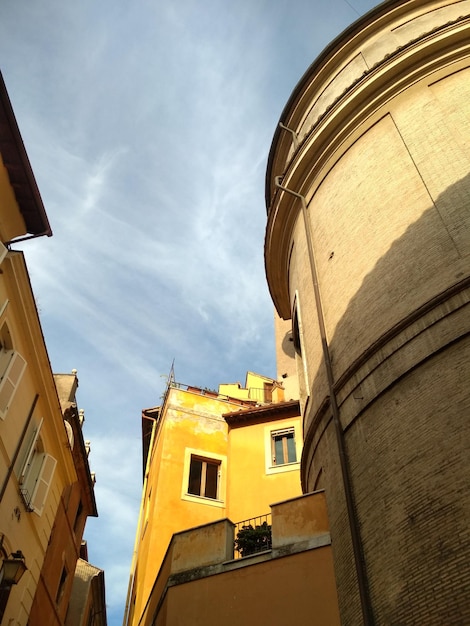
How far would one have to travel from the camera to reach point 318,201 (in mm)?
12219

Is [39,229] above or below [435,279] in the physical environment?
above

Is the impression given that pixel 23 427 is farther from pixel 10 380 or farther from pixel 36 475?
pixel 36 475

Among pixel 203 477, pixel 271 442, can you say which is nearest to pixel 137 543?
pixel 203 477

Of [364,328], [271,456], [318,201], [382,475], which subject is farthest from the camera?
[271,456]

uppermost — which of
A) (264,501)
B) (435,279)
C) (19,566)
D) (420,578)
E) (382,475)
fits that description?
(264,501)

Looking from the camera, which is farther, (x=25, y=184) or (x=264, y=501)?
(x=264, y=501)

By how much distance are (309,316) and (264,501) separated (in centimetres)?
858

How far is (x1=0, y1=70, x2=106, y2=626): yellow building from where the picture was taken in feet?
32.2

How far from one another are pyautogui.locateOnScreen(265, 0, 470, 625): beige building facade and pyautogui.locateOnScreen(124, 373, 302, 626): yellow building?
21.9 feet

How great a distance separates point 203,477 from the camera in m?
18.4

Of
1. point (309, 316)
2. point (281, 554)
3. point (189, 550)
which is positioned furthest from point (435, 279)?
point (189, 550)

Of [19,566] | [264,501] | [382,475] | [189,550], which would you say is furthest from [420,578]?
[264,501]

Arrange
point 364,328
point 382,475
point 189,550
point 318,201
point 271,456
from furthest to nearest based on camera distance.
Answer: point 271,456 → point 318,201 → point 189,550 → point 364,328 → point 382,475

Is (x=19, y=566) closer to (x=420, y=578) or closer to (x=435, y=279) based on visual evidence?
(x=420, y=578)
